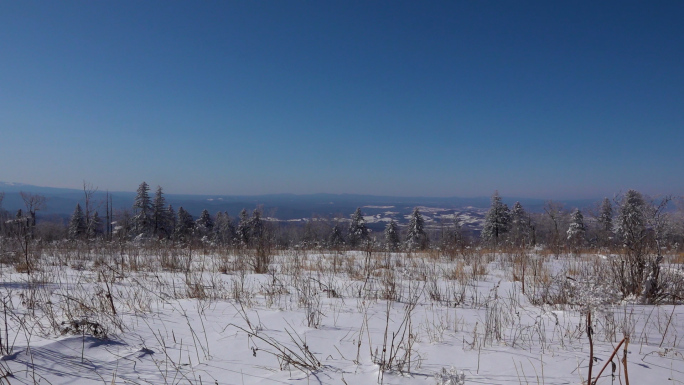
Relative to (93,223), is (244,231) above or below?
below

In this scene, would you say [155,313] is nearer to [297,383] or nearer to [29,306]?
[29,306]

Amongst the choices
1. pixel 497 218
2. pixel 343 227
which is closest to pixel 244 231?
pixel 343 227

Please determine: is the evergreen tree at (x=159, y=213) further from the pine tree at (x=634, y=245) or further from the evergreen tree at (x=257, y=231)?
the pine tree at (x=634, y=245)

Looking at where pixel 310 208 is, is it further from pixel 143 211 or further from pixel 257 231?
pixel 257 231

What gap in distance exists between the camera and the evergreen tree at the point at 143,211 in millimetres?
30409

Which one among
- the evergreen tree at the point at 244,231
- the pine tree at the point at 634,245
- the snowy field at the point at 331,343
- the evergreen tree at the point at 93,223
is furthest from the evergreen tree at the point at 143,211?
the pine tree at the point at 634,245

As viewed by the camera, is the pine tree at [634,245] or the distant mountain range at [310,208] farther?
the distant mountain range at [310,208]

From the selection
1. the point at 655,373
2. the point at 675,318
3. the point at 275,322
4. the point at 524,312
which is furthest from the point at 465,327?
the point at 675,318

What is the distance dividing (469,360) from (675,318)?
2.61 m

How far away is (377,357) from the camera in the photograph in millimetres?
2322

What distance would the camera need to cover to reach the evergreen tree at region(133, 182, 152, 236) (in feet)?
99.8

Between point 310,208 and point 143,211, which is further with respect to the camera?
point 310,208

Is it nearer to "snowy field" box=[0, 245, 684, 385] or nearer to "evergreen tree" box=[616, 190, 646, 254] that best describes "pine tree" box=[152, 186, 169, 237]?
"snowy field" box=[0, 245, 684, 385]

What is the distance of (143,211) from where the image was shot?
102 feet
